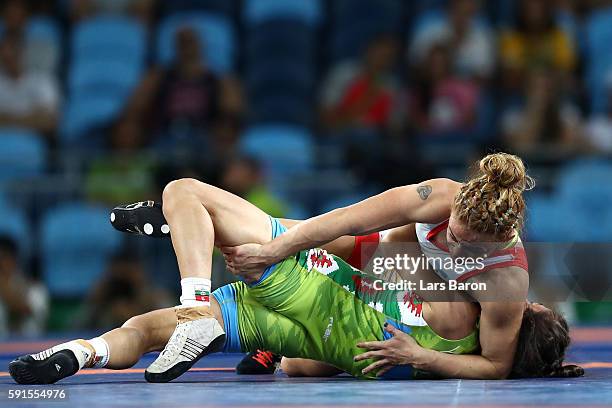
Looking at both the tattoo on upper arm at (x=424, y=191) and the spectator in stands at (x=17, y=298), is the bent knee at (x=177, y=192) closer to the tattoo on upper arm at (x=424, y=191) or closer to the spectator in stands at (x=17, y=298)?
the tattoo on upper arm at (x=424, y=191)

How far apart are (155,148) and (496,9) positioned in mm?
3149

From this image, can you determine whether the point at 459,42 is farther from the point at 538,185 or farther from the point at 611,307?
the point at 611,307

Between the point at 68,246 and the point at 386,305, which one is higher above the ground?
the point at 68,246

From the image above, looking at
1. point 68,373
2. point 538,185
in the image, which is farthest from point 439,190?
point 538,185

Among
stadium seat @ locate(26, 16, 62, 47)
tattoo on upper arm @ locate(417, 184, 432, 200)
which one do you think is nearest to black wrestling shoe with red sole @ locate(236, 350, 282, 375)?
tattoo on upper arm @ locate(417, 184, 432, 200)

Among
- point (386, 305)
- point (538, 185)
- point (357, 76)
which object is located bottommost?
point (386, 305)

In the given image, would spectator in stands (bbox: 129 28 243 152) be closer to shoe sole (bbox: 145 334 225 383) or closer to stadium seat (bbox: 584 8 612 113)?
stadium seat (bbox: 584 8 612 113)

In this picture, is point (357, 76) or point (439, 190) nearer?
point (439, 190)

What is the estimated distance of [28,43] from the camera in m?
9.27

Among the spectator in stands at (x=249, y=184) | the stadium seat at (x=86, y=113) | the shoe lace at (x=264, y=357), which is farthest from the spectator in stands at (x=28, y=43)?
the shoe lace at (x=264, y=357)

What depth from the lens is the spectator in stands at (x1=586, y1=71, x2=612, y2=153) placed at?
821cm

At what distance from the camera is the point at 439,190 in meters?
3.85

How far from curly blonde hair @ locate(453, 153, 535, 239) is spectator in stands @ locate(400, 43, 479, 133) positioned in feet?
14.5

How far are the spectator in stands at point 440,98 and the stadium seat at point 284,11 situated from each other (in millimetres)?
1426
